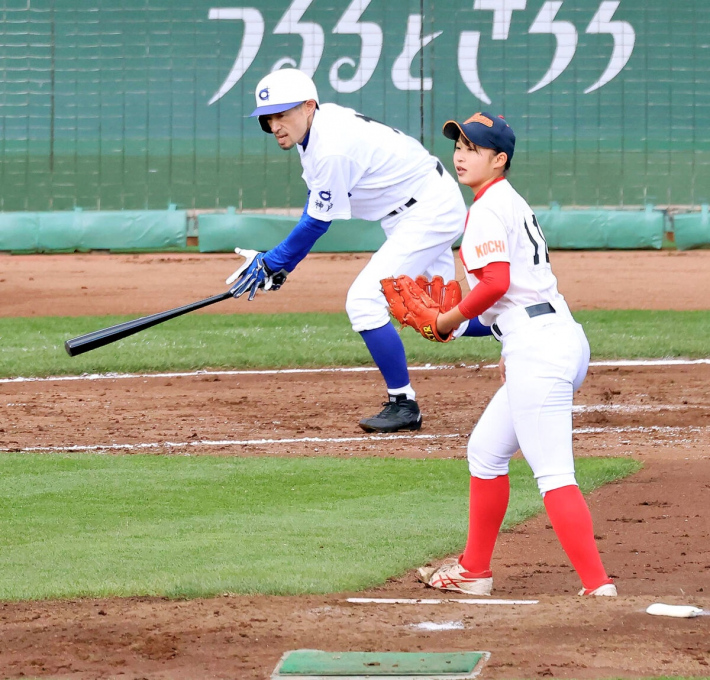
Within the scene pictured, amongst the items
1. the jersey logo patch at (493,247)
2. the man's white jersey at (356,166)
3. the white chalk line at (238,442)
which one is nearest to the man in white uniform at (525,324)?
the jersey logo patch at (493,247)

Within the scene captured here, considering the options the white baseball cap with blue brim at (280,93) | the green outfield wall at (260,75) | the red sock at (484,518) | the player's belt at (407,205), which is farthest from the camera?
the green outfield wall at (260,75)

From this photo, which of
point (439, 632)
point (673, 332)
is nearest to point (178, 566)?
point (439, 632)

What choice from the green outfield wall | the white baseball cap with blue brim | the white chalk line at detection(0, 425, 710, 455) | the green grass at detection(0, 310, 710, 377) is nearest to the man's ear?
the white baseball cap with blue brim

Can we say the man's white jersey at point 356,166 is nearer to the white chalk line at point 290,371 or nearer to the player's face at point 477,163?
the white chalk line at point 290,371

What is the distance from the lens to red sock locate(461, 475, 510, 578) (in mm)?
4512

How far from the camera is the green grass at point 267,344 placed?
402 inches

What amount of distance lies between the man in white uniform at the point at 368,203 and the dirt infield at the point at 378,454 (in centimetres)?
67

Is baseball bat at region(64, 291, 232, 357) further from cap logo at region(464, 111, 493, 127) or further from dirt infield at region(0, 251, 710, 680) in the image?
cap logo at region(464, 111, 493, 127)

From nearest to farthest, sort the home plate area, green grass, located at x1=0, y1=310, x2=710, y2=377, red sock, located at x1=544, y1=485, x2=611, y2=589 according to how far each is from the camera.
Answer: the home plate area < red sock, located at x1=544, y1=485, x2=611, y2=589 < green grass, located at x1=0, y1=310, x2=710, y2=377

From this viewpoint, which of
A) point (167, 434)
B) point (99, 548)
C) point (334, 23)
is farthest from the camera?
point (334, 23)

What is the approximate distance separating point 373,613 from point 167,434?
152 inches

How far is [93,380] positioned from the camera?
970 cm

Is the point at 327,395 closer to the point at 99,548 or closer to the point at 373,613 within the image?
the point at 99,548

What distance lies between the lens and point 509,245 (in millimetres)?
4211
